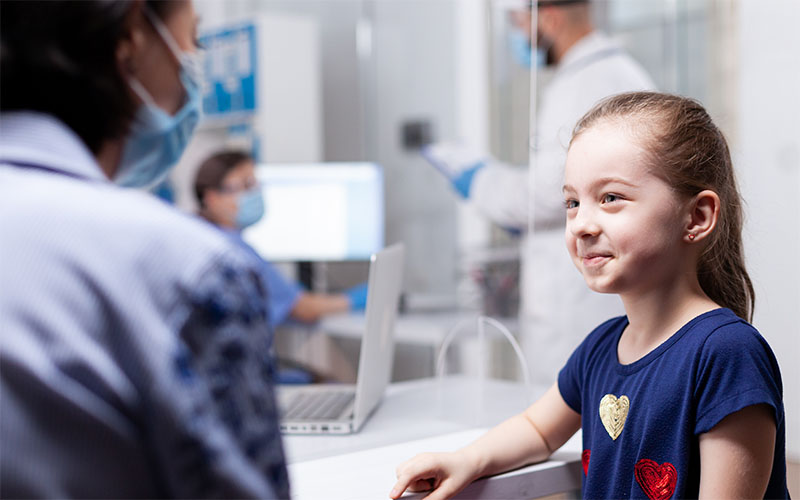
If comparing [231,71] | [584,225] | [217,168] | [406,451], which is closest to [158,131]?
[584,225]

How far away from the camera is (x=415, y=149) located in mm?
3521

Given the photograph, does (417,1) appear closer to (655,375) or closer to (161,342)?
(655,375)

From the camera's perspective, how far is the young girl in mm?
795

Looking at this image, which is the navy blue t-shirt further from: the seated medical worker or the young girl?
the seated medical worker

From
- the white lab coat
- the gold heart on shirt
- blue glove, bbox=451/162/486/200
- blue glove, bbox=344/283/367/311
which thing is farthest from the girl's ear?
blue glove, bbox=344/283/367/311

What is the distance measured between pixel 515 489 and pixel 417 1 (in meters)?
2.78

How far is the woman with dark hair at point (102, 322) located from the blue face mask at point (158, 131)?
1.9 inches

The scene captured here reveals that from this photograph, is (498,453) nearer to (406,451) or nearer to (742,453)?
(406,451)

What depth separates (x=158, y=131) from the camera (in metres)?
0.59

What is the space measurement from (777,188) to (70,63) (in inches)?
41.1

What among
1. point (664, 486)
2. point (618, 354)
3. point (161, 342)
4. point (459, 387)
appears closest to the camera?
point (161, 342)

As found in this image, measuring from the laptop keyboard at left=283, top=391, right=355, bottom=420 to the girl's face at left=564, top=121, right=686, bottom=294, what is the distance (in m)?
0.49

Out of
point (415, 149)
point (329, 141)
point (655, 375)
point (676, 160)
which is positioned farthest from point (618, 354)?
point (329, 141)

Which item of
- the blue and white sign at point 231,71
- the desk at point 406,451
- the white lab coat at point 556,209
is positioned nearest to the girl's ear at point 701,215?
the desk at point 406,451
